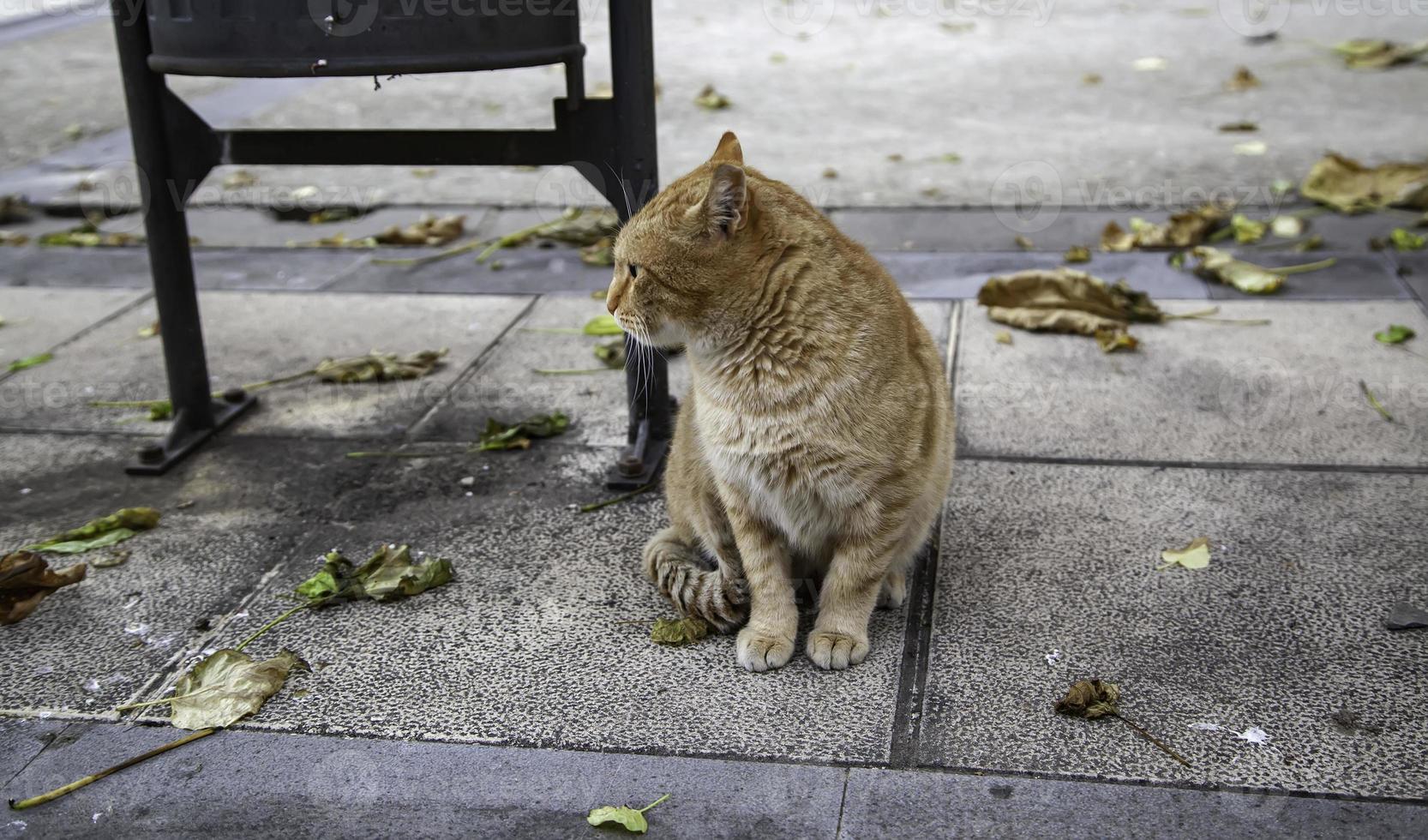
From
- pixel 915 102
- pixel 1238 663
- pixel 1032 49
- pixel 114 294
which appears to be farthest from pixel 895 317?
pixel 1032 49

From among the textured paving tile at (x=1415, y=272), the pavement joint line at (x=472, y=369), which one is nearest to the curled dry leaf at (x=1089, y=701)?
the pavement joint line at (x=472, y=369)

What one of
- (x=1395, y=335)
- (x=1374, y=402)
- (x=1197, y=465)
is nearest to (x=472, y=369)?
(x=1197, y=465)

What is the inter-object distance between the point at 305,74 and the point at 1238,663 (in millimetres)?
2557

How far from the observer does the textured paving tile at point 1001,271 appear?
4984 millimetres

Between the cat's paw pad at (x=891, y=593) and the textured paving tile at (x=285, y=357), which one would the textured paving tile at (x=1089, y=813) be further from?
the textured paving tile at (x=285, y=357)

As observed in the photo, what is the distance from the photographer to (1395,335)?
14.1 feet

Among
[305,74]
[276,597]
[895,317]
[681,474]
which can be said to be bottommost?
[276,597]

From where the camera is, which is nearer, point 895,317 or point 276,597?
point 895,317

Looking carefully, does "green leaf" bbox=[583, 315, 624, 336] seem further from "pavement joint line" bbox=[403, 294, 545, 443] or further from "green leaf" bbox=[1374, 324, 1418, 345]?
"green leaf" bbox=[1374, 324, 1418, 345]

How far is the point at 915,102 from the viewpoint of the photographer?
8.04 meters

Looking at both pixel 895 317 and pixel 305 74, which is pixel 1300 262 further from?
pixel 305 74

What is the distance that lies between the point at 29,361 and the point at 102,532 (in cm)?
160

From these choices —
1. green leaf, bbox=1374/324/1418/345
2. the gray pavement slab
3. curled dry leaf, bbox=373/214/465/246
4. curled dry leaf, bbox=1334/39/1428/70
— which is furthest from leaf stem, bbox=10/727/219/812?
curled dry leaf, bbox=1334/39/1428/70

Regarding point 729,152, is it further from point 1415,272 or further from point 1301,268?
point 1415,272
